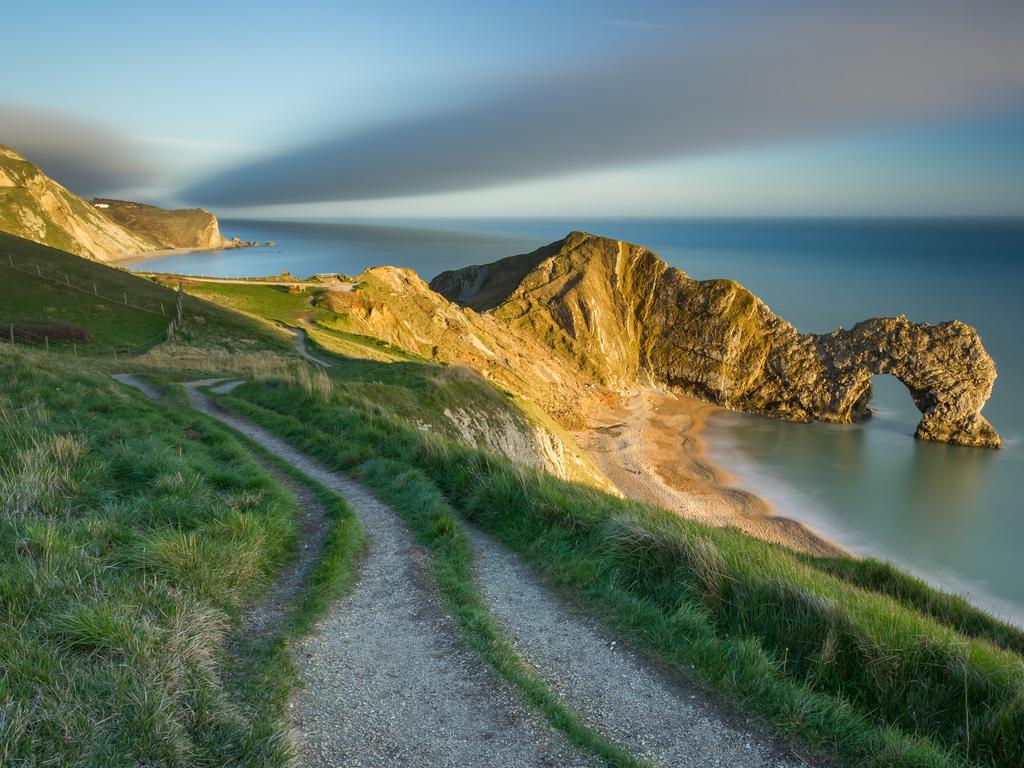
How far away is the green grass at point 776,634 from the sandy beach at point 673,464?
949 inches

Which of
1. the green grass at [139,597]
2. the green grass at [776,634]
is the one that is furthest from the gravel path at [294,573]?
→ the green grass at [776,634]

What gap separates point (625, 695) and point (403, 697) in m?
2.54

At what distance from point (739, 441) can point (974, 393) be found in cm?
3116

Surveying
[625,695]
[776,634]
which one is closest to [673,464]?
[776,634]

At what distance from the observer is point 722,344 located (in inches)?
3344

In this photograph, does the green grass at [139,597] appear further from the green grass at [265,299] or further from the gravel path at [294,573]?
the green grass at [265,299]

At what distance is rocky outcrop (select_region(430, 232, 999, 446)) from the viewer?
237 ft

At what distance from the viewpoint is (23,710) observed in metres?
4.43

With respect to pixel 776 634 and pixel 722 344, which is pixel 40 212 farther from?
pixel 776 634

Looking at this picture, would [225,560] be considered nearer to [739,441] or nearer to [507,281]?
[739,441]

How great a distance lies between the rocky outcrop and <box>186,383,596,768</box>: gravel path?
78.2 metres

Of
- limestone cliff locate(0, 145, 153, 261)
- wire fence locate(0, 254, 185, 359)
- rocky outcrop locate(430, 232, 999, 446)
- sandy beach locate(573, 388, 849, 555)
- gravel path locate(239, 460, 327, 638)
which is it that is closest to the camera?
gravel path locate(239, 460, 327, 638)

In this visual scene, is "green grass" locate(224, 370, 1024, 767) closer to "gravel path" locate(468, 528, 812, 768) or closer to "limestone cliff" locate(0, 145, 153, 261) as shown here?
"gravel path" locate(468, 528, 812, 768)

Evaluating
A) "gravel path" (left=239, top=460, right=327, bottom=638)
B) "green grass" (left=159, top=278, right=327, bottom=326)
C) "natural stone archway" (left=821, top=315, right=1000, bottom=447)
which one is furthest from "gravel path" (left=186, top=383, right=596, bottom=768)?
"natural stone archway" (left=821, top=315, right=1000, bottom=447)
